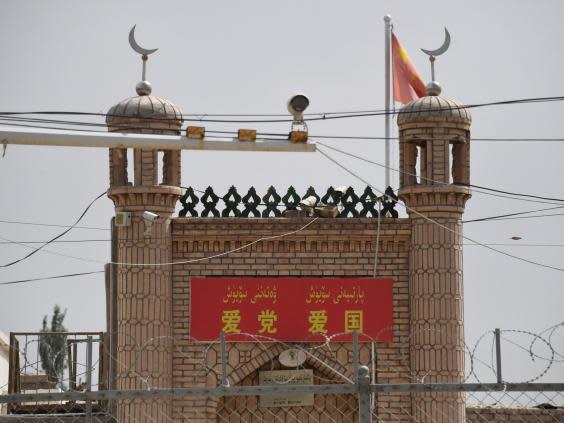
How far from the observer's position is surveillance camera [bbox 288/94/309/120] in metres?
18.2

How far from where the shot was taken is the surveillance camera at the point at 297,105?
18.2 meters

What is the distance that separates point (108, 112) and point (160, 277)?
2.78 metres

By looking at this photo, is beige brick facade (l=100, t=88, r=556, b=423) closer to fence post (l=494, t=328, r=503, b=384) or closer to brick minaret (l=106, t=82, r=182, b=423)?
brick minaret (l=106, t=82, r=182, b=423)

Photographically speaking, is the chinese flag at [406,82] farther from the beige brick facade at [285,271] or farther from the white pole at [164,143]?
the white pole at [164,143]

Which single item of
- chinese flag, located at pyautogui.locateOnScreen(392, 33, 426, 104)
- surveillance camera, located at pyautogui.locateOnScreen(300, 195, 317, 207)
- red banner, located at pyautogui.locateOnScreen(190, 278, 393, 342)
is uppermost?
chinese flag, located at pyautogui.locateOnScreen(392, 33, 426, 104)

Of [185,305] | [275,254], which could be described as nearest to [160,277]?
[185,305]

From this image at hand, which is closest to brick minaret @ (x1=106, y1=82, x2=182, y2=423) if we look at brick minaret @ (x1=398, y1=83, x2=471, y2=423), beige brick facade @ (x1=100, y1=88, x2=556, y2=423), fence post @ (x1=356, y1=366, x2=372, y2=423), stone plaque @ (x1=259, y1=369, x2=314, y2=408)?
beige brick facade @ (x1=100, y1=88, x2=556, y2=423)

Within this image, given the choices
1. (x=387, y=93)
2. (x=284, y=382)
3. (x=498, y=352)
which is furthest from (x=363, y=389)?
(x=387, y=93)

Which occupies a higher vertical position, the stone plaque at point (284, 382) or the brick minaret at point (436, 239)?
the brick minaret at point (436, 239)

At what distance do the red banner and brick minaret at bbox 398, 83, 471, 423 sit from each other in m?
0.60

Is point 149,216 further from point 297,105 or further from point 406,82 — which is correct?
point 406,82

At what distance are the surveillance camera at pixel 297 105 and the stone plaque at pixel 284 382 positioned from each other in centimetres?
452

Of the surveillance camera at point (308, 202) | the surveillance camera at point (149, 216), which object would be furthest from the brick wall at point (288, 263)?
the surveillance camera at point (149, 216)

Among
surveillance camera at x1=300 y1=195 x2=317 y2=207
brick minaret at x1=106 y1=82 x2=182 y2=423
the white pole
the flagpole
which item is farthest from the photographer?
the flagpole
